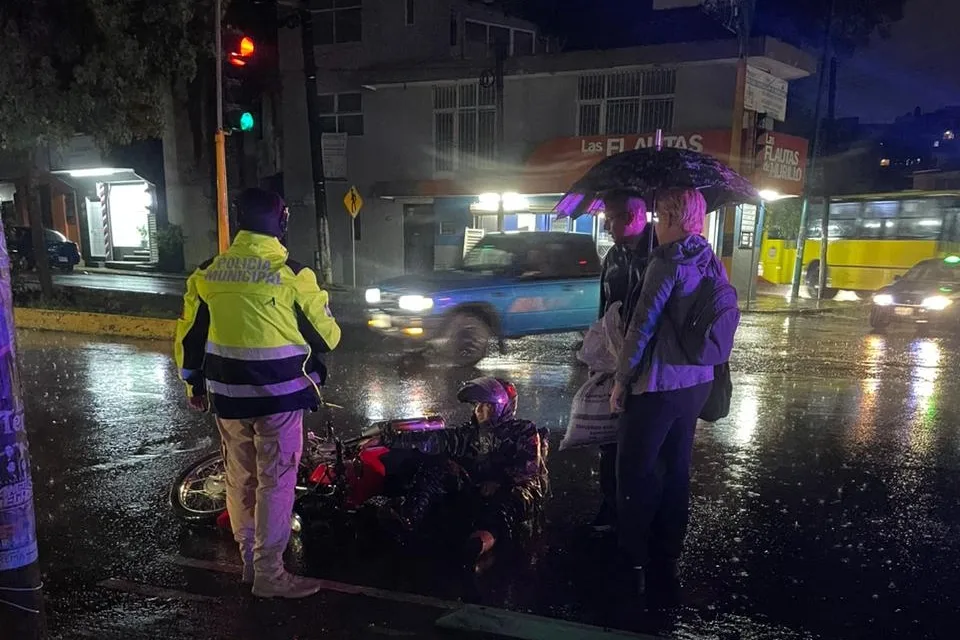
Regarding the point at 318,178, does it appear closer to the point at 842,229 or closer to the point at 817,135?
the point at 817,135

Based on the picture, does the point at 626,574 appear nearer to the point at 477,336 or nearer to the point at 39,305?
the point at 477,336

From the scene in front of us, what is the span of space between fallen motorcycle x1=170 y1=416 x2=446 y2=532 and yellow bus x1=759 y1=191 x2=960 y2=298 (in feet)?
64.5

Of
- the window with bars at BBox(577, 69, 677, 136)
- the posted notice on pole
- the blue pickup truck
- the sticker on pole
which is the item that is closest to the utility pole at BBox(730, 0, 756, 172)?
the posted notice on pole

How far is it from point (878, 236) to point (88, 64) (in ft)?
65.6

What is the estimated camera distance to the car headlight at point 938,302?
13219 mm

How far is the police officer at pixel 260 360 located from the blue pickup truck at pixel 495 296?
592cm

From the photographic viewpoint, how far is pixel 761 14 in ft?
76.5

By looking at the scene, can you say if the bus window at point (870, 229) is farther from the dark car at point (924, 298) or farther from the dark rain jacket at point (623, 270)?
the dark rain jacket at point (623, 270)

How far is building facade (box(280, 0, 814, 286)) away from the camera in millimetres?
18953

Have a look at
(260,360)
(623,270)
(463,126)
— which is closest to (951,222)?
(463,126)

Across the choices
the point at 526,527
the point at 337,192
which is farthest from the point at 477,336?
the point at 337,192

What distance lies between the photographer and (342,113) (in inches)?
915

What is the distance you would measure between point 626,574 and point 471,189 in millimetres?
17614

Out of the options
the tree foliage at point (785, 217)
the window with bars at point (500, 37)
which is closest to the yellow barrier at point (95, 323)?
the window with bars at point (500, 37)
